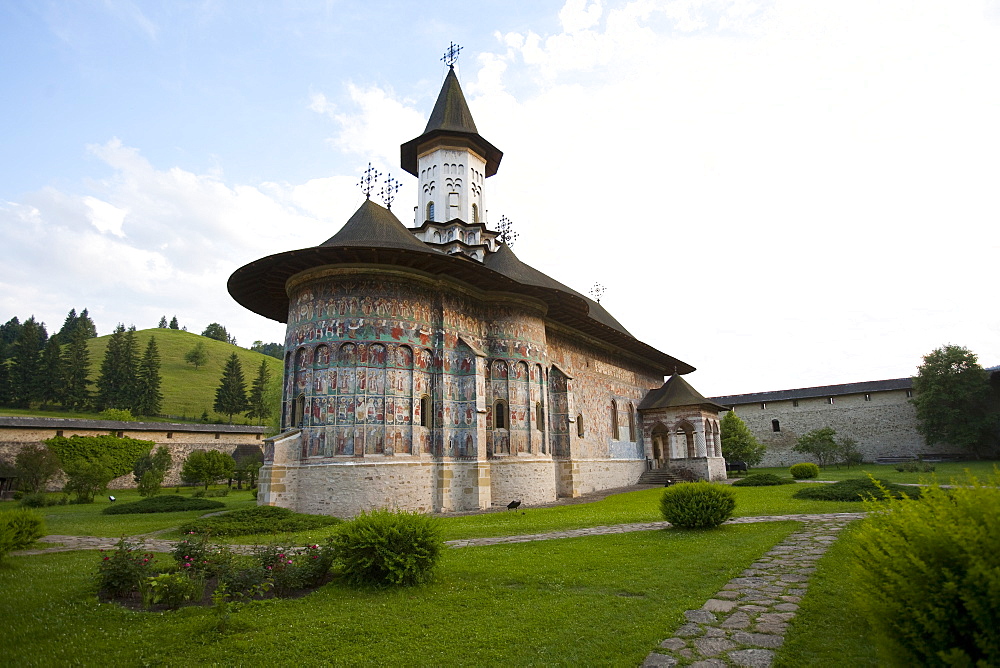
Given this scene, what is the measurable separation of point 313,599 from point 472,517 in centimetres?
811

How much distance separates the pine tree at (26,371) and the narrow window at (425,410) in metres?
52.3

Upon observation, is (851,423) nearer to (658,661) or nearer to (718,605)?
(718,605)

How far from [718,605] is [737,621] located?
50 cm

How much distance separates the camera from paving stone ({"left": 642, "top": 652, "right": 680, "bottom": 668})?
390 cm

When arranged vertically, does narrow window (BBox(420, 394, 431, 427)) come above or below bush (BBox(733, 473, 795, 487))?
above

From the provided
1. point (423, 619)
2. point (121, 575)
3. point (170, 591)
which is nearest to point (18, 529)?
point (121, 575)

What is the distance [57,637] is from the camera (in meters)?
4.87

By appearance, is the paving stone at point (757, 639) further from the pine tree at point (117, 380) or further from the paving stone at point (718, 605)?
the pine tree at point (117, 380)

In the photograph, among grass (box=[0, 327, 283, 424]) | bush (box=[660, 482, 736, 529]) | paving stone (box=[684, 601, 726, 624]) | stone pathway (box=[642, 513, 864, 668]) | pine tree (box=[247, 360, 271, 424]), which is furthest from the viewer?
pine tree (box=[247, 360, 271, 424])

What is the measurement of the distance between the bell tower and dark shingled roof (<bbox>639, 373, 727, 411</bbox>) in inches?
471

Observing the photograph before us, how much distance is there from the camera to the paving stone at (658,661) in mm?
3902

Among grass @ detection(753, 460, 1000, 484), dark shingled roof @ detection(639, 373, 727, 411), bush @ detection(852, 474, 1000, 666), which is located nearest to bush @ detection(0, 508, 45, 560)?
bush @ detection(852, 474, 1000, 666)

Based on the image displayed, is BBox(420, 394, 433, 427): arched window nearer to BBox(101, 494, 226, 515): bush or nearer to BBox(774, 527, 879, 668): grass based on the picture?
BBox(101, 494, 226, 515): bush

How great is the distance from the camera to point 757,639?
4.35m
